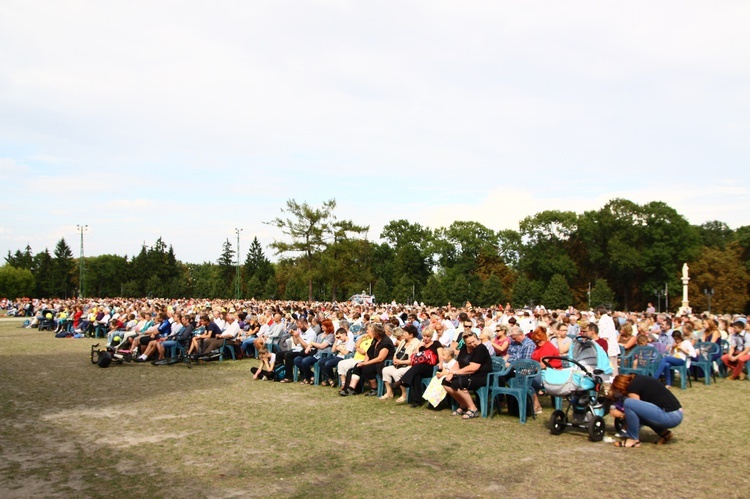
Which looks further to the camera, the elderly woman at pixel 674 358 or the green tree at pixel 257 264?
the green tree at pixel 257 264

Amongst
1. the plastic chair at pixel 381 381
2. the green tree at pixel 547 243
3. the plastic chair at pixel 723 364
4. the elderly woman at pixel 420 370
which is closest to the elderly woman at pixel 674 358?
the plastic chair at pixel 723 364

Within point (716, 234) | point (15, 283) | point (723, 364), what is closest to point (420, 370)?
point (723, 364)

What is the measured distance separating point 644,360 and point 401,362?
15.2 feet

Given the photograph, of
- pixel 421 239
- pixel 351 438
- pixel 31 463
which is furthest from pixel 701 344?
pixel 421 239

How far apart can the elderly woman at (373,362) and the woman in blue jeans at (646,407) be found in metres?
4.50

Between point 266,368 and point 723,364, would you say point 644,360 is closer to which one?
point 723,364

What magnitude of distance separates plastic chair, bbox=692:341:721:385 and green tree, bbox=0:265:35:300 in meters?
90.8

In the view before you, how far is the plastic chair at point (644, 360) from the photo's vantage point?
10.9 metres

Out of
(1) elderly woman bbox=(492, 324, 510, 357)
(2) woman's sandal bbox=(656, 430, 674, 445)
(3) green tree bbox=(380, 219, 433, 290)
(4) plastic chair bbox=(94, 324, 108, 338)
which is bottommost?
(4) plastic chair bbox=(94, 324, 108, 338)

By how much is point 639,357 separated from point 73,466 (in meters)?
9.46

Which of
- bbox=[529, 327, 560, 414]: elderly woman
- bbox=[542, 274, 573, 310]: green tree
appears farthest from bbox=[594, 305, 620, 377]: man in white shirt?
bbox=[542, 274, 573, 310]: green tree

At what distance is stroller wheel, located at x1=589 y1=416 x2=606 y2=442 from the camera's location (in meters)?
7.10

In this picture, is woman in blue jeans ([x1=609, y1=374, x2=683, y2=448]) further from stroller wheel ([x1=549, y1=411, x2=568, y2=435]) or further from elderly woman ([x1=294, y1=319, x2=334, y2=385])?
elderly woman ([x1=294, y1=319, x2=334, y2=385])

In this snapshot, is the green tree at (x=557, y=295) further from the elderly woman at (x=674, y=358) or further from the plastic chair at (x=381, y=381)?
the plastic chair at (x=381, y=381)
